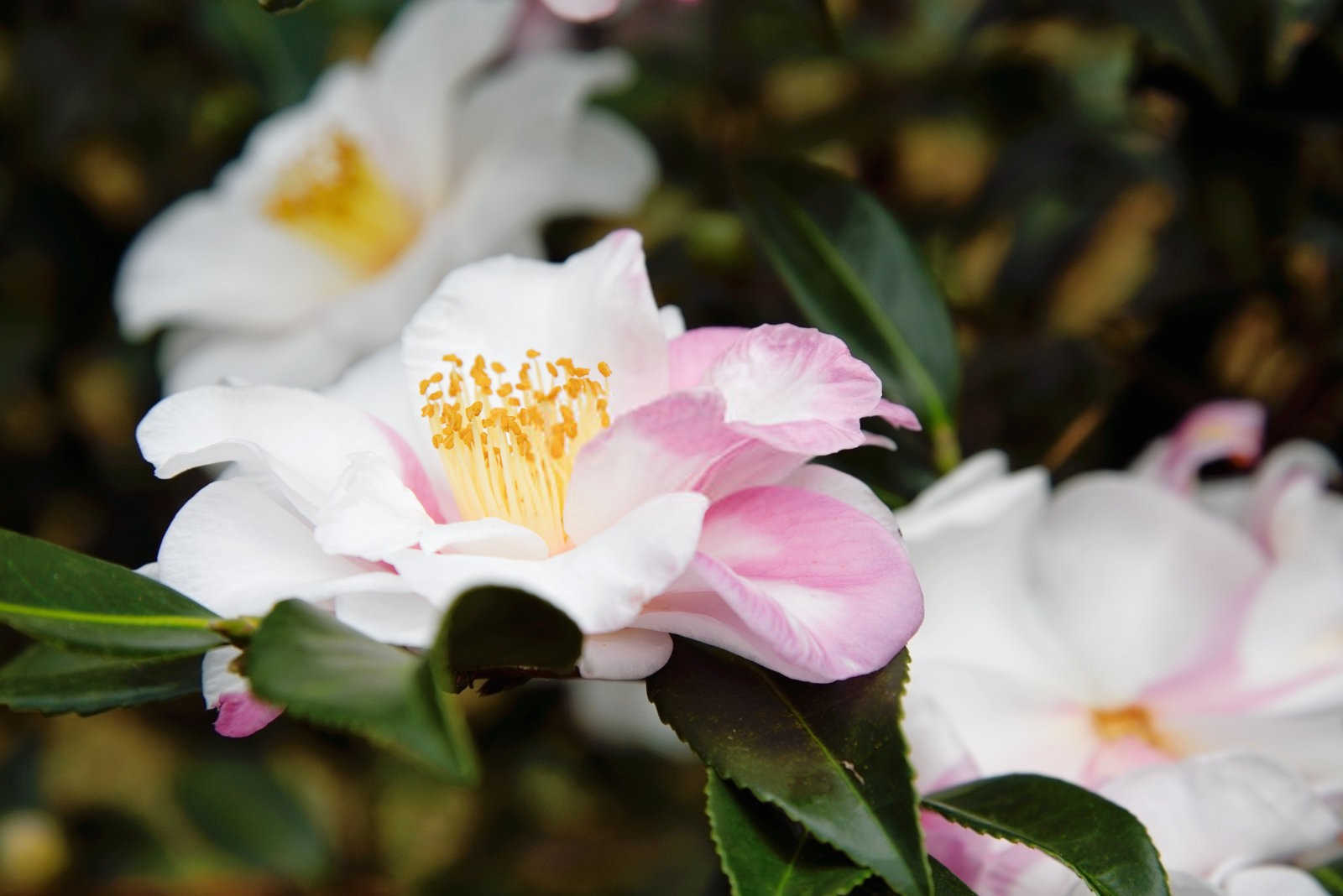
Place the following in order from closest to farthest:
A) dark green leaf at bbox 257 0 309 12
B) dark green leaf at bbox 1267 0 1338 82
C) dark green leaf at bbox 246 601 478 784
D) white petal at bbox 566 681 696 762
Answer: dark green leaf at bbox 246 601 478 784
dark green leaf at bbox 257 0 309 12
dark green leaf at bbox 1267 0 1338 82
white petal at bbox 566 681 696 762

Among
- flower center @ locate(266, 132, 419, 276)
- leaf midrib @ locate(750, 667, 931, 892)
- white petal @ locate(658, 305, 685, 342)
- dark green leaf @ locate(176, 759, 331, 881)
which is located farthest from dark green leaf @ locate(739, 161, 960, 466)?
dark green leaf @ locate(176, 759, 331, 881)

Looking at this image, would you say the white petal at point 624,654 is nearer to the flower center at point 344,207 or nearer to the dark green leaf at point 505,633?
the dark green leaf at point 505,633

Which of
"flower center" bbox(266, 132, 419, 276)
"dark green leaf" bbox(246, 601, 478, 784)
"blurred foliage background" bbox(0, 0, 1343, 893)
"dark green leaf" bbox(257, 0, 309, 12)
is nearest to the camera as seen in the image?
"dark green leaf" bbox(246, 601, 478, 784)

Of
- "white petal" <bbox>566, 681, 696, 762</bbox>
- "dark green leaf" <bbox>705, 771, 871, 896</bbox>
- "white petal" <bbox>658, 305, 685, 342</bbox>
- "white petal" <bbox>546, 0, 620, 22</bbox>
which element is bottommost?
"white petal" <bbox>566, 681, 696, 762</bbox>

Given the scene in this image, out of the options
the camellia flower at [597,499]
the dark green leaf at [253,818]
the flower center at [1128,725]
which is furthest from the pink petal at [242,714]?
the dark green leaf at [253,818]

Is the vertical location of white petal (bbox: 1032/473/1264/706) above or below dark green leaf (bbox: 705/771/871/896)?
below

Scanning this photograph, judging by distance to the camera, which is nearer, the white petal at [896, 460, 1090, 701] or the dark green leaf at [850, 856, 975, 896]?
the dark green leaf at [850, 856, 975, 896]

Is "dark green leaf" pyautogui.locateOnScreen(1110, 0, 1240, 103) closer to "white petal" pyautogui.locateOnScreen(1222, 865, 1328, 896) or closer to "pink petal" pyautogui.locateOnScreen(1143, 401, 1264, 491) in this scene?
"pink petal" pyautogui.locateOnScreen(1143, 401, 1264, 491)
